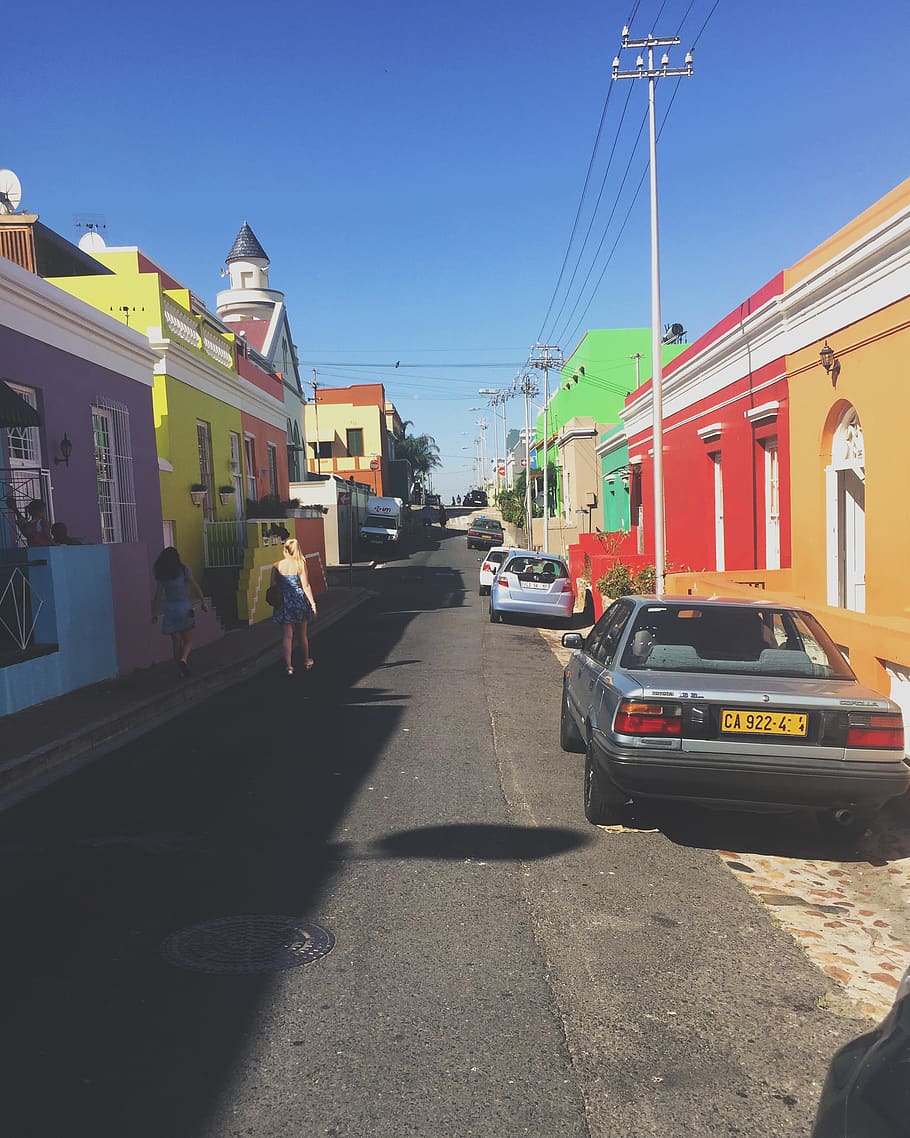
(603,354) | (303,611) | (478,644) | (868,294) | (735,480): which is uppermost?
(603,354)

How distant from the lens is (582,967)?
375cm

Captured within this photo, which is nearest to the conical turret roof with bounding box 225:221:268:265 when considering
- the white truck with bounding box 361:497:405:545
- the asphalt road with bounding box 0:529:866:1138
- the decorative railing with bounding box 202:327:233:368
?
the white truck with bounding box 361:497:405:545

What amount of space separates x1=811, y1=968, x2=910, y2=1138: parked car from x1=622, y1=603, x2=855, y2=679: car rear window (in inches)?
138

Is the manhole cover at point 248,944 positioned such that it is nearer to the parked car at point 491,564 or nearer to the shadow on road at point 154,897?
the shadow on road at point 154,897

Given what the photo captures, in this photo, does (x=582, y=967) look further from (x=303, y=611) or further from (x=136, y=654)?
(x=136, y=654)

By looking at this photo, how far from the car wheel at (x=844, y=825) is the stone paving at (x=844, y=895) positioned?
3.7 inches

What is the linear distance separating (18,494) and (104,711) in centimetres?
350

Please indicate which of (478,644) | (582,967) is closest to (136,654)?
(478,644)

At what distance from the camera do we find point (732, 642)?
6004mm

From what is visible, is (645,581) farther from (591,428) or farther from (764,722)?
(591,428)

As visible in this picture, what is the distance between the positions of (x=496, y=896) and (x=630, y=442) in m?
21.5

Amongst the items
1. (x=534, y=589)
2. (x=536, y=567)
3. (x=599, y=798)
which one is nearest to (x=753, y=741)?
(x=599, y=798)

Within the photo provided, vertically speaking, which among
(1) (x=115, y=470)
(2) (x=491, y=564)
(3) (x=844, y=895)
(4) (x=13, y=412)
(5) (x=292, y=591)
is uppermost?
(4) (x=13, y=412)

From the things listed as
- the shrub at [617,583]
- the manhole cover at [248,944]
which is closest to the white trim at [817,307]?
the shrub at [617,583]
